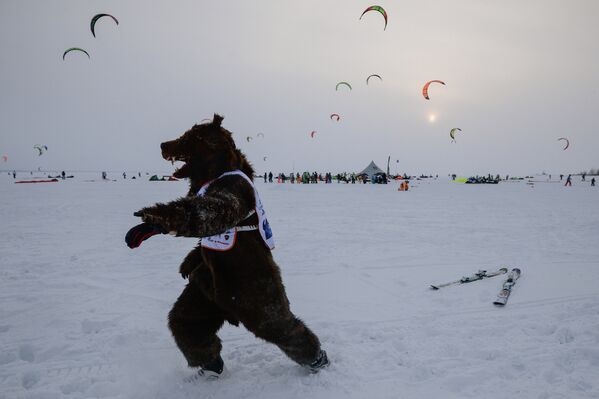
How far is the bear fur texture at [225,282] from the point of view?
2.24 metres

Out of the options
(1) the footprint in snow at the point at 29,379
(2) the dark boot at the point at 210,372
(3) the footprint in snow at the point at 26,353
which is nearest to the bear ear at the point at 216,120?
(2) the dark boot at the point at 210,372

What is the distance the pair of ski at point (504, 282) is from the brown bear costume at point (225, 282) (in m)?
2.51

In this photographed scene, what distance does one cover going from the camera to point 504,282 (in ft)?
15.0

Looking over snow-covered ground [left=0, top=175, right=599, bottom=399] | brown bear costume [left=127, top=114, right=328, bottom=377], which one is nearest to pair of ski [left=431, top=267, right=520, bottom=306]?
snow-covered ground [left=0, top=175, right=599, bottom=399]

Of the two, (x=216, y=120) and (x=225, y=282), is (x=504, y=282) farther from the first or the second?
(x=216, y=120)

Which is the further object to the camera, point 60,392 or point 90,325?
point 90,325

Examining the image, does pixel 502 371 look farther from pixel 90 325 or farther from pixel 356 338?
pixel 90 325

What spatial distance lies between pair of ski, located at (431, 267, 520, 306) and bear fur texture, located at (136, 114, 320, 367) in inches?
100

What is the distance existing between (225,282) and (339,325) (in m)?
1.67

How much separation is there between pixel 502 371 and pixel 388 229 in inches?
266

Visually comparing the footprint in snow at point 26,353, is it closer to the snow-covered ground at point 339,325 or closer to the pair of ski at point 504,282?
the snow-covered ground at point 339,325

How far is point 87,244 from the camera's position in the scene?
Result: 23.4 ft

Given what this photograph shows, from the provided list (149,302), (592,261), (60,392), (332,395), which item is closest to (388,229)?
(592,261)

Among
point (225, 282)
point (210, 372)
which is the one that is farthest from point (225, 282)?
point (210, 372)
